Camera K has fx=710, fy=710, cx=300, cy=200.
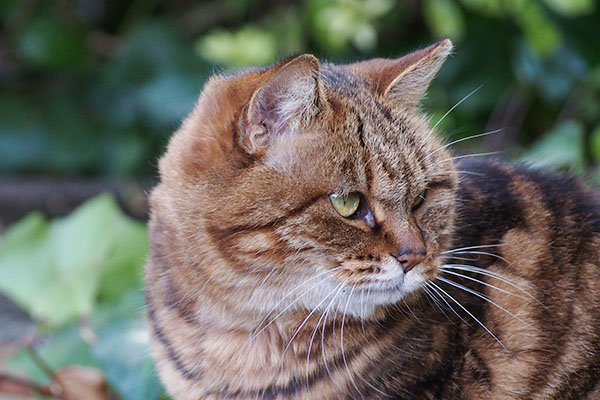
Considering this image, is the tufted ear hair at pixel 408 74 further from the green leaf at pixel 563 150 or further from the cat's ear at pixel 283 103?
the green leaf at pixel 563 150

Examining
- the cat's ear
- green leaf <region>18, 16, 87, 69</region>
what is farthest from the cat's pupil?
green leaf <region>18, 16, 87, 69</region>

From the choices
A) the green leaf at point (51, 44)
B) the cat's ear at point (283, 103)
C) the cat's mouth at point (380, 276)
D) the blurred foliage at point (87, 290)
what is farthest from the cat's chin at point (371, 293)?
the green leaf at point (51, 44)

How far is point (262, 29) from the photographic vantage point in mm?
2791

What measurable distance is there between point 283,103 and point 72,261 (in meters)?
1.01

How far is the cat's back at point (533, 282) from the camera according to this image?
3.85 ft

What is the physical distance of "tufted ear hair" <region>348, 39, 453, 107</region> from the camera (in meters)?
1.18

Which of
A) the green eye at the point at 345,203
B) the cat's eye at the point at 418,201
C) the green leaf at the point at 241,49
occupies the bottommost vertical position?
the cat's eye at the point at 418,201

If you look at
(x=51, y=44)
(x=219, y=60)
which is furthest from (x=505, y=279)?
(x=51, y=44)

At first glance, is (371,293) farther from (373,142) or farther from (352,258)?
(373,142)

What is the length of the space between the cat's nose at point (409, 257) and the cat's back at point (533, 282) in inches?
4.1

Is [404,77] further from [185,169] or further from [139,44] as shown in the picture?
[139,44]

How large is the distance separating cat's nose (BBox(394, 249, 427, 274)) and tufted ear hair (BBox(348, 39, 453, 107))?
0.95 feet

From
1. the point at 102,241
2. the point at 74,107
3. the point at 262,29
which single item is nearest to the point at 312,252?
the point at 102,241

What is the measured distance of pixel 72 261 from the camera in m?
1.84
